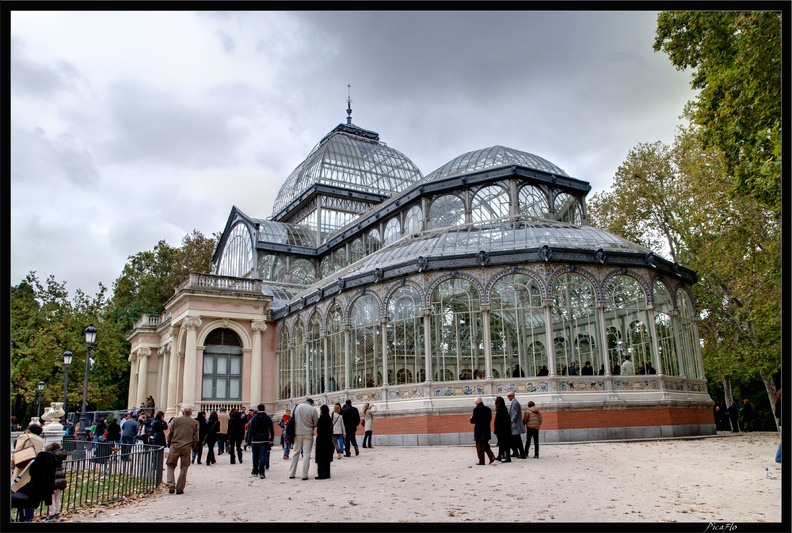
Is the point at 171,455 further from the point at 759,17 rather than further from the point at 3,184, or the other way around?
the point at 759,17

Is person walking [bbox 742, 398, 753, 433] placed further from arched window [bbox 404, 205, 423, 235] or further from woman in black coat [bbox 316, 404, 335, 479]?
woman in black coat [bbox 316, 404, 335, 479]

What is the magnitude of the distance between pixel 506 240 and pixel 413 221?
7.33 meters

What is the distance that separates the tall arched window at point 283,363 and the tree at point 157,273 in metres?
21.2

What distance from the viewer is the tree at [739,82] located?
550 inches

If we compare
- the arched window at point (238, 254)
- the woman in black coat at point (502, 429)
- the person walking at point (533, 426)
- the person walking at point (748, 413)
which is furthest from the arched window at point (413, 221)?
the person walking at point (748, 413)

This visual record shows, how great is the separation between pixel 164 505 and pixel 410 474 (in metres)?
4.85

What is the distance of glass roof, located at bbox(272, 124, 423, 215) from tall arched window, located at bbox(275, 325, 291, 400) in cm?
1330

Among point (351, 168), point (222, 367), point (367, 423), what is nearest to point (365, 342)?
point (367, 423)

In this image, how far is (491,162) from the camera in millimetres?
28734

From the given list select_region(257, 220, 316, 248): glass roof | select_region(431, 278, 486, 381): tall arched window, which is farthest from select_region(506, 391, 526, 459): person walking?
select_region(257, 220, 316, 248): glass roof

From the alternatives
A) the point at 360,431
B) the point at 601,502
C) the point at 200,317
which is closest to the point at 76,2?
the point at 601,502

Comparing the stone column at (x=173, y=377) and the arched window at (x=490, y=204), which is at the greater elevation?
the arched window at (x=490, y=204)

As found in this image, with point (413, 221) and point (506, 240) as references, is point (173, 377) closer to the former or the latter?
point (413, 221)
